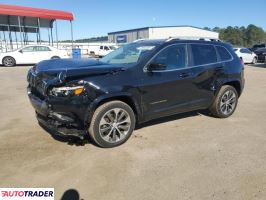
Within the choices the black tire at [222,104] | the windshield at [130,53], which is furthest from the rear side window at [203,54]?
the windshield at [130,53]

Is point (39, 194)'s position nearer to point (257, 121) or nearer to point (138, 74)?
point (138, 74)

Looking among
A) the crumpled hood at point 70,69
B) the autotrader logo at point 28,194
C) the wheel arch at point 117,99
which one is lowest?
the autotrader logo at point 28,194

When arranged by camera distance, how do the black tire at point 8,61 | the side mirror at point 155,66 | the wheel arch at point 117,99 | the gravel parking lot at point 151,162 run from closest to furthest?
the gravel parking lot at point 151,162
the wheel arch at point 117,99
the side mirror at point 155,66
the black tire at point 8,61

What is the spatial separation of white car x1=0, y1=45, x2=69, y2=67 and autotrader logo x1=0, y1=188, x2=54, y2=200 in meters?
17.3

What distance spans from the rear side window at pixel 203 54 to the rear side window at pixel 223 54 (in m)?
0.19

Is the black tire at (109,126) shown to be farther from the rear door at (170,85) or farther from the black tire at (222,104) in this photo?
the black tire at (222,104)

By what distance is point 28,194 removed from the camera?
3008 mm

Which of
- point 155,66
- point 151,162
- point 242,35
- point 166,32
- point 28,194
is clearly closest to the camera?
point 28,194

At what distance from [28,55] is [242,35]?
113147 mm

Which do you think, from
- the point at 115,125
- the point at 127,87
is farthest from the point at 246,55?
the point at 115,125

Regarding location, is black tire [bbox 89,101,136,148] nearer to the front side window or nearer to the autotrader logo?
the front side window

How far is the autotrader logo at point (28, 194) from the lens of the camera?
296cm

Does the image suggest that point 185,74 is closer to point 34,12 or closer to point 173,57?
point 173,57

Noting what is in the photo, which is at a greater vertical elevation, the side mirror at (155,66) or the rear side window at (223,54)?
the rear side window at (223,54)
